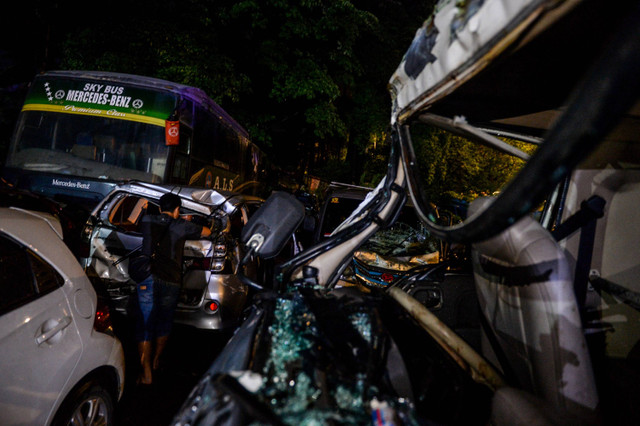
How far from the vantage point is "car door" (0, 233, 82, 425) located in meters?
1.70

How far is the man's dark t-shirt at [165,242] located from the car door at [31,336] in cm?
130

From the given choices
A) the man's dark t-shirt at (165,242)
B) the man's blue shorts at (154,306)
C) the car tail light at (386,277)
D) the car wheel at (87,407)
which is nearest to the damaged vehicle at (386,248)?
the car tail light at (386,277)

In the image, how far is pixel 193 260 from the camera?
169 inches

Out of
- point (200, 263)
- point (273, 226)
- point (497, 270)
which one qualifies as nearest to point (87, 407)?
point (273, 226)

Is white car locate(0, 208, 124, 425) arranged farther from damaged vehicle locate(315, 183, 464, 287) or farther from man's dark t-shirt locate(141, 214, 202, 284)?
damaged vehicle locate(315, 183, 464, 287)

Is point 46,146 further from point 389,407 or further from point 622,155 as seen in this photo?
point 622,155

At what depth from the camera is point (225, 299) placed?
4.02 m

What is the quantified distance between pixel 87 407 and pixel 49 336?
2.34 feet

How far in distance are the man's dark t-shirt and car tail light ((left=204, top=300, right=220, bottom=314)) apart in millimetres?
491

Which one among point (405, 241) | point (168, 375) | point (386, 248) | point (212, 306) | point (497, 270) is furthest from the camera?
point (405, 241)

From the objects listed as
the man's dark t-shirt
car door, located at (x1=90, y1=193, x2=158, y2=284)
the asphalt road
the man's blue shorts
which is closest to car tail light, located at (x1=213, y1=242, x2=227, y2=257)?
the man's dark t-shirt

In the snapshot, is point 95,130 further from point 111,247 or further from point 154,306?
point 154,306

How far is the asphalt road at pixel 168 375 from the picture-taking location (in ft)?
9.86

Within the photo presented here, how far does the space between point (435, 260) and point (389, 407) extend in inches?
156
